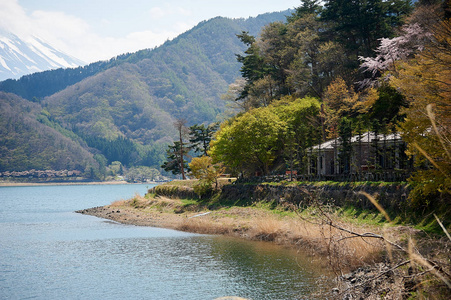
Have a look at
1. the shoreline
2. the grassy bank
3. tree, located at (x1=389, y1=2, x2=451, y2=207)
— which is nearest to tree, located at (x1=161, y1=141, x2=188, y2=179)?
the grassy bank

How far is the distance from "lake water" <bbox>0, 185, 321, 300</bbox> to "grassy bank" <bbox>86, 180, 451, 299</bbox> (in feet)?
6.57

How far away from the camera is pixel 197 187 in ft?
211

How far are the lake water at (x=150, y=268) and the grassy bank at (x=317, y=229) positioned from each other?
2.00 metres

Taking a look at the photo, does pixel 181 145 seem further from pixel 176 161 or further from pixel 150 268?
pixel 150 268

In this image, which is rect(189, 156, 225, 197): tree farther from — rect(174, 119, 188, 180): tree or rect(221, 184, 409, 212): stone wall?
rect(174, 119, 188, 180): tree

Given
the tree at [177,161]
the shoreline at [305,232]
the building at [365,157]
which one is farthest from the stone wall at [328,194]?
the tree at [177,161]

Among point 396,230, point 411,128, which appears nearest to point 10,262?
point 396,230

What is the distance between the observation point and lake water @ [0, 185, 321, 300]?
76.3 ft

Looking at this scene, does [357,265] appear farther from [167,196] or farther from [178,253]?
[167,196]

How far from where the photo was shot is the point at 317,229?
104 ft

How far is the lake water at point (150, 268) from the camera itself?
2325 centimetres

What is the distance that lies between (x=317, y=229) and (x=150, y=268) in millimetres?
12267

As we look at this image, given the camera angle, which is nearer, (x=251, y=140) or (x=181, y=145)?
(x=251, y=140)

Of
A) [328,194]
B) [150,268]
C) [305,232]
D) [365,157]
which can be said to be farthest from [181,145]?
[150,268]
